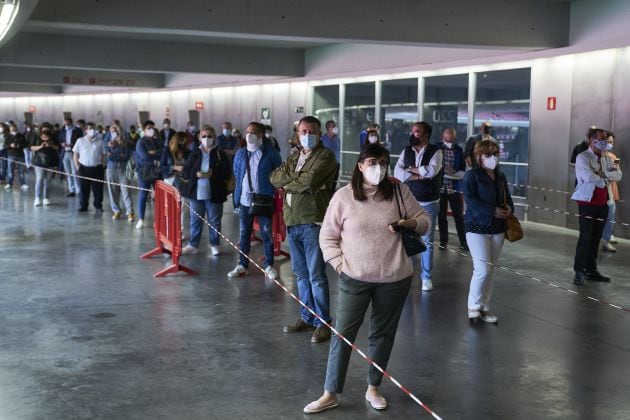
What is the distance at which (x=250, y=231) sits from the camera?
10.1 meters

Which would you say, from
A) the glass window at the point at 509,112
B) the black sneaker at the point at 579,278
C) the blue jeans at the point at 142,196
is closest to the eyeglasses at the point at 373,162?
the black sneaker at the point at 579,278

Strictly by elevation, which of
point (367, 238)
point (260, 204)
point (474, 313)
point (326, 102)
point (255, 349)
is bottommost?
point (255, 349)

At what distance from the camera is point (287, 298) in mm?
9133

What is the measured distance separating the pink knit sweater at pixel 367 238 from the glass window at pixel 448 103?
14712 millimetres

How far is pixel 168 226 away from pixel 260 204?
2188 mm

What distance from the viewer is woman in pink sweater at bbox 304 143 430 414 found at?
17.6 feet

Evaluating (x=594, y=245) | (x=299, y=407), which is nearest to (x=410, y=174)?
(x=594, y=245)

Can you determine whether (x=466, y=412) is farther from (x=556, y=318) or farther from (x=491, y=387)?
(x=556, y=318)

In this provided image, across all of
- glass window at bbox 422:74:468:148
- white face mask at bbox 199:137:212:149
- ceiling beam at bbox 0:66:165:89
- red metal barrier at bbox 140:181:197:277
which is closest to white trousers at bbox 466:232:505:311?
red metal barrier at bbox 140:181:197:277

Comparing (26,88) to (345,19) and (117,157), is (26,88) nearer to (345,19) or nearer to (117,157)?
(117,157)

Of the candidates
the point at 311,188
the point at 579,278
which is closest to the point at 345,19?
the point at 579,278

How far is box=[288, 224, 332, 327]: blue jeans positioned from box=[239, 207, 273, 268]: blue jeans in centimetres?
224

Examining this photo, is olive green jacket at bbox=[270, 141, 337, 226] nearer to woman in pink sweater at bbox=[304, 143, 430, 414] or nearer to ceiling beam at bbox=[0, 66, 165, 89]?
woman in pink sweater at bbox=[304, 143, 430, 414]

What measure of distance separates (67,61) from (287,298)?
1516 centimetres
